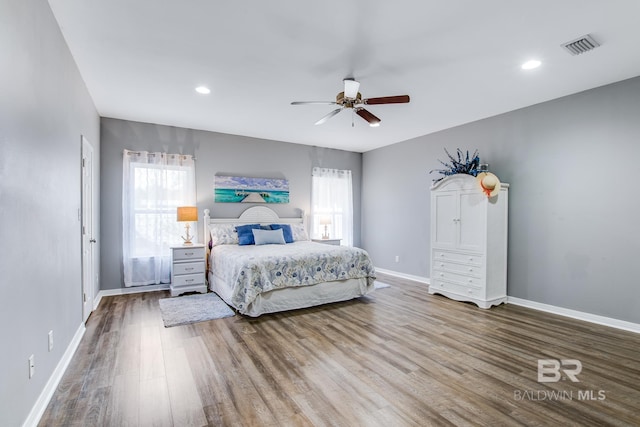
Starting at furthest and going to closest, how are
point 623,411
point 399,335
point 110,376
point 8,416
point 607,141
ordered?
point 607,141 < point 399,335 < point 110,376 < point 623,411 < point 8,416

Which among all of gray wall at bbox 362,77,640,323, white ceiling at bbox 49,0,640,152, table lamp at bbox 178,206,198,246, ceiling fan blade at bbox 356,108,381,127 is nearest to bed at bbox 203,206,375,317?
table lamp at bbox 178,206,198,246

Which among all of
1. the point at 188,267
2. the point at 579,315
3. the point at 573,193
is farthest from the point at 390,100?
the point at 188,267

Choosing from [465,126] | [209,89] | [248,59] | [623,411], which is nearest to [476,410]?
[623,411]

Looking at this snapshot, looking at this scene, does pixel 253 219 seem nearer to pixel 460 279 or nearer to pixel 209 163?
pixel 209 163

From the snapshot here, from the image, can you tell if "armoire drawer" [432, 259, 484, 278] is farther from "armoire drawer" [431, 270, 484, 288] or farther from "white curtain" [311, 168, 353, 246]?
"white curtain" [311, 168, 353, 246]

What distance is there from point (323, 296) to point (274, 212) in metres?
2.37

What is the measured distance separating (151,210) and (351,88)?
3.82m

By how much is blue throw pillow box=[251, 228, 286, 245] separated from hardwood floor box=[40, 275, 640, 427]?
159 centimetres

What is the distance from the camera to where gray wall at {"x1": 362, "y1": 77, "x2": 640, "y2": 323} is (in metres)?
Answer: 3.46

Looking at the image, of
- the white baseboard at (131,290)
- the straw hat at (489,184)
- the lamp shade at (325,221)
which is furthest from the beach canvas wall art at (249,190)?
the straw hat at (489,184)

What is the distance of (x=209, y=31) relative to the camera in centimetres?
254

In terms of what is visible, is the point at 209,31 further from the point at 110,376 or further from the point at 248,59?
the point at 110,376

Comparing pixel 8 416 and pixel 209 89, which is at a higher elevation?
pixel 209 89

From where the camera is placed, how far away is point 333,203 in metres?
6.89
